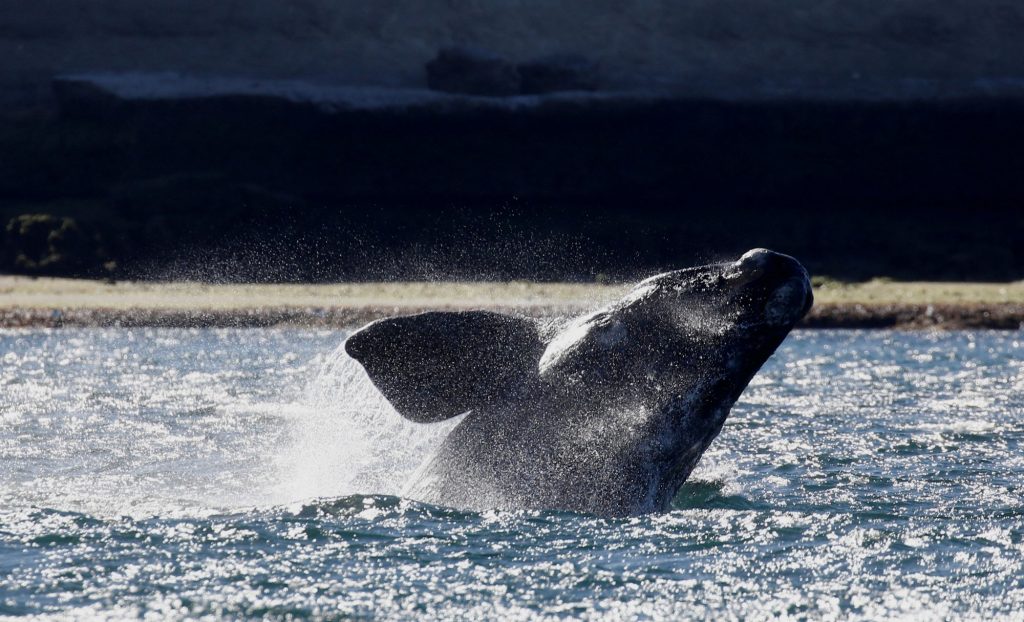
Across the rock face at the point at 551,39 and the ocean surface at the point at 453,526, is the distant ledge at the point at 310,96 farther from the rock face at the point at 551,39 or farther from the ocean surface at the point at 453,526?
the ocean surface at the point at 453,526

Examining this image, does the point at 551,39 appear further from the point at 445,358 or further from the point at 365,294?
the point at 445,358

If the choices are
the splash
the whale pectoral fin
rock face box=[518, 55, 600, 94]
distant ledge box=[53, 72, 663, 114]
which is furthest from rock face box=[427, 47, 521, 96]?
the whale pectoral fin

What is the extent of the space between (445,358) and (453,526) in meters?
0.90

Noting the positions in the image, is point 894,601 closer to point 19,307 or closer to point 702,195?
point 19,307

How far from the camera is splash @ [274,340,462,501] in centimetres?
914

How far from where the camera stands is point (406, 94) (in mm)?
34281

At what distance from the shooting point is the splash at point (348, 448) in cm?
914

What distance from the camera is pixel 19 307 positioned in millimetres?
23984

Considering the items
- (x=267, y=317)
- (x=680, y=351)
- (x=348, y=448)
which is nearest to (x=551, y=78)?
(x=267, y=317)

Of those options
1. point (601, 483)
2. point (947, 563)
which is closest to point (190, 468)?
point (601, 483)

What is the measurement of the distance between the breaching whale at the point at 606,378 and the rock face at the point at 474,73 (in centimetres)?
2700

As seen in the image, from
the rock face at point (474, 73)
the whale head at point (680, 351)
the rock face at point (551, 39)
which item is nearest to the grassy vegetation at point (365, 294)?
the rock face at point (474, 73)

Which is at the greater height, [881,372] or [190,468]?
[190,468]

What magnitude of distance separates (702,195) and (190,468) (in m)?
23.5
